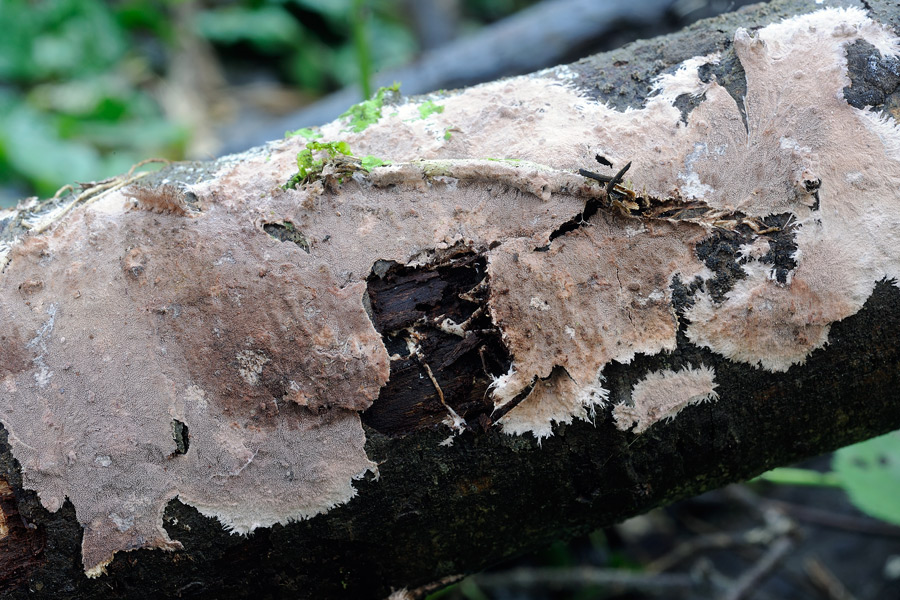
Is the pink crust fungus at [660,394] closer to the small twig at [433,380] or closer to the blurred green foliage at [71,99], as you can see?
the small twig at [433,380]

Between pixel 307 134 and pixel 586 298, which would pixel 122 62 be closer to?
pixel 307 134

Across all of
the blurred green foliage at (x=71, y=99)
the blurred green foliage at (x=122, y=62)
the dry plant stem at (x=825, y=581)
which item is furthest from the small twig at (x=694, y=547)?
the blurred green foliage at (x=71, y=99)

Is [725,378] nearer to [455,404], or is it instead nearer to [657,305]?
[657,305]

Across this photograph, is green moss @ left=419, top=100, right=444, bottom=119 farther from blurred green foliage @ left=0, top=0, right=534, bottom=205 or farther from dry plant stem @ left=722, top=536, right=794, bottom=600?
blurred green foliage @ left=0, top=0, right=534, bottom=205

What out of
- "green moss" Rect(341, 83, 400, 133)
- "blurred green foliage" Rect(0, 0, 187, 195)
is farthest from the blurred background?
"green moss" Rect(341, 83, 400, 133)

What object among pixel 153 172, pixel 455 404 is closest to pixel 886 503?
pixel 455 404
